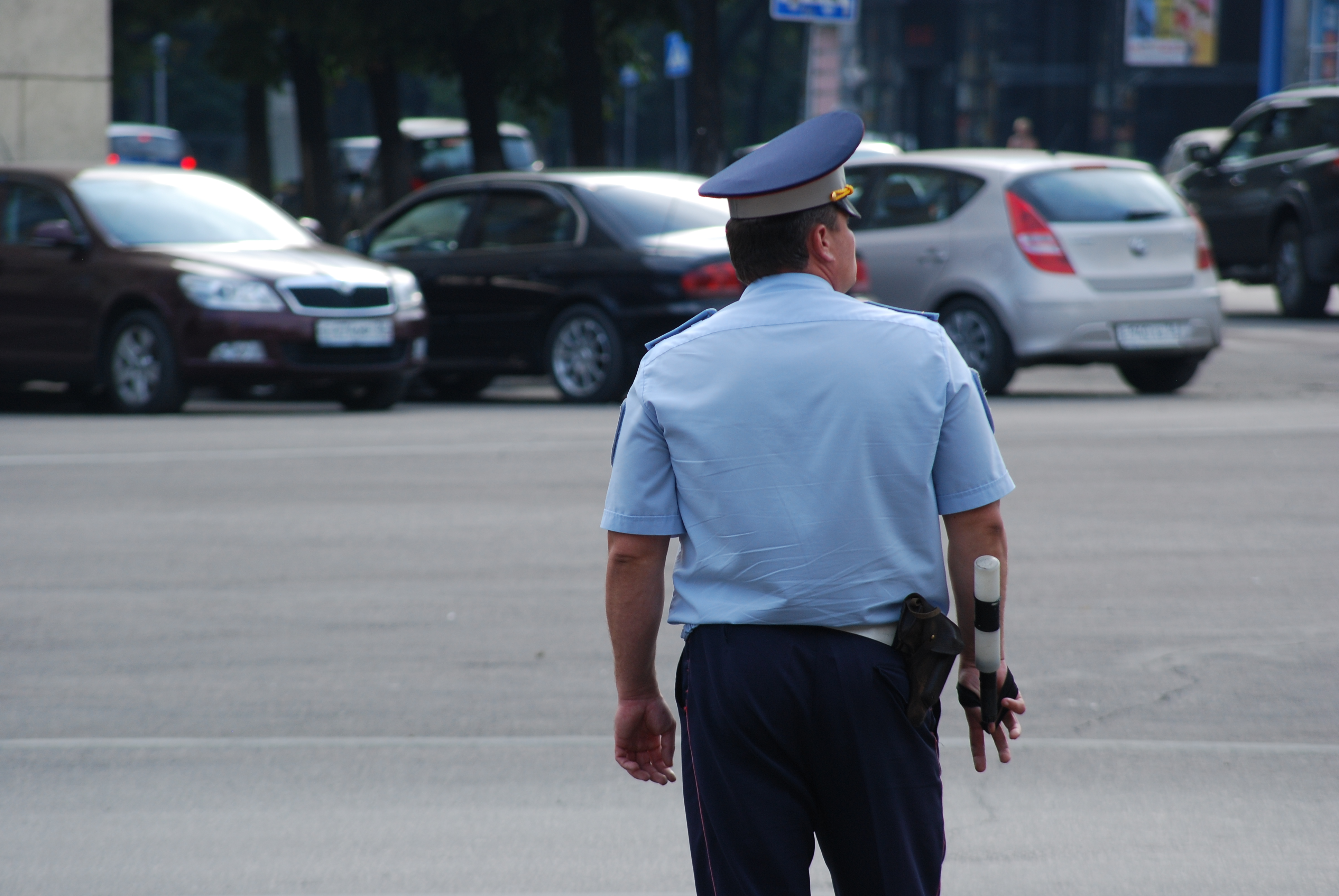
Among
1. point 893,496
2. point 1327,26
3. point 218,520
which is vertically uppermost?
point 1327,26

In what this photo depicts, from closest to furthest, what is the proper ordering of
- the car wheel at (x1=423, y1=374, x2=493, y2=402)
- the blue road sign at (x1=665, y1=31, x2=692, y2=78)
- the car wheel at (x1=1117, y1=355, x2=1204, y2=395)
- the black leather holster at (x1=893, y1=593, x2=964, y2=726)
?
1. the black leather holster at (x1=893, y1=593, x2=964, y2=726)
2. the car wheel at (x1=1117, y1=355, x2=1204, y2=395)
3. the car wheel at (x1=423, y1=374, x2=493, y2=402)
4. the blue road sign at (x1=665, y1=31, x2=692, y2=78)

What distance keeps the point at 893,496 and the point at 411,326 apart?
34.9 feet

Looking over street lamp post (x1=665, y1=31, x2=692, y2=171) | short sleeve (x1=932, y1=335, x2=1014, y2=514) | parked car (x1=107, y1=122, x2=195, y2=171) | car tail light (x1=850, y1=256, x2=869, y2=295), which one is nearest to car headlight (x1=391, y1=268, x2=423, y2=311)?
car tail light (x1=850, y1=256, x2=869, y2=295)

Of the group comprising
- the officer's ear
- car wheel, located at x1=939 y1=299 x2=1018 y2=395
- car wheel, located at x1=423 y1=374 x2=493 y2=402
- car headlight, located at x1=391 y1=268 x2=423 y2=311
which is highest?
the officer's ear

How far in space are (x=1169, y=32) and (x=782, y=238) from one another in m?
45.7

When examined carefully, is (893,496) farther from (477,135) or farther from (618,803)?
(477,135)

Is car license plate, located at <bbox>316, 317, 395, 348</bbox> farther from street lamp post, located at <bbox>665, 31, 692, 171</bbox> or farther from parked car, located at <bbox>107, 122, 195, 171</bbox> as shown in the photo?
parked car, located at <bbox>107, 122, 195, 171</bbox>

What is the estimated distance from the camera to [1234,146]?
19953mm

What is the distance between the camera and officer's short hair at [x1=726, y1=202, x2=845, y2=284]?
2.73 meters

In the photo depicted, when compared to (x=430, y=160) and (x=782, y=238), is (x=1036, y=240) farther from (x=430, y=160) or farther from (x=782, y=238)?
(x=430, y=160)

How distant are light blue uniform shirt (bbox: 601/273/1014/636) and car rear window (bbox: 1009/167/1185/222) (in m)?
10.6

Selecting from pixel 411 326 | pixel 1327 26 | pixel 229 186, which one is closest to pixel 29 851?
pixel 411 326

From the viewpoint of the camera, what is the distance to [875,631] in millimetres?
2688

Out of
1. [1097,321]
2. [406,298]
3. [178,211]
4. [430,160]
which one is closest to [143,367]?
[178,211]
